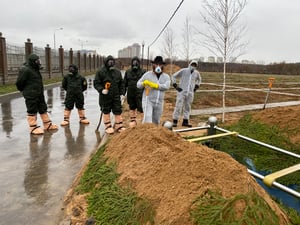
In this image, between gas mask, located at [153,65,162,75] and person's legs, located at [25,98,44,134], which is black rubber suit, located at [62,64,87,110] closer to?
person's legs, located at [25,98,44,134]

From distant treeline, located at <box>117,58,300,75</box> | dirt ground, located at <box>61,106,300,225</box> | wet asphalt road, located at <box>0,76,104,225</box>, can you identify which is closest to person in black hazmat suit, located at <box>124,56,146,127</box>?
wet asphalt road, located at <box>0,76,104,225</box>

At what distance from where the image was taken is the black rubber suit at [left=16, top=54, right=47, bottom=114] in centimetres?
570

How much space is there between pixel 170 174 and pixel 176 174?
62 millimetres

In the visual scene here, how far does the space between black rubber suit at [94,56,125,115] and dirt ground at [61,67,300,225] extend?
268 centimetres

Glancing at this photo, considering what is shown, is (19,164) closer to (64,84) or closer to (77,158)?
(77,158)

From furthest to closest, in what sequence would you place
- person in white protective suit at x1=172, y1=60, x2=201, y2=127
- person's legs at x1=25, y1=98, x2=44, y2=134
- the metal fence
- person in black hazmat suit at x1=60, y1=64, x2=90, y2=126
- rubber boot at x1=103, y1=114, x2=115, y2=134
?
the metal fence < person in black hazmat suit at x1=60, y1=64, x2=90, y2=126 < person in white protective suit at x1=172, y1=60, x2=201, y2=127 < rubber boot at x1=103, y1=114, x2=115, y2=134 < person's legs at x1=25, y1=98, x2=44, y2=134

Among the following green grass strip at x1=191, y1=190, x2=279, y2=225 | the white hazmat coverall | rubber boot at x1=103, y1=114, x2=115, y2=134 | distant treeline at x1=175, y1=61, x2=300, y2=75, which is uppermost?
distant treeline at x1=175, y1=61, x2=300, y2=75

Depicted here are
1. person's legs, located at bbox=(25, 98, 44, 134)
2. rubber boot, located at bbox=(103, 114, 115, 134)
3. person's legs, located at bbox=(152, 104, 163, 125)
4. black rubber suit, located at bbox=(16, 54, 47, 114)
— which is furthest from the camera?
rubber boot, located at bbox=(103, 114, 115, 134)

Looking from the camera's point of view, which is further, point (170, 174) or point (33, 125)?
point (33, 125)

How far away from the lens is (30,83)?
5.79 metres

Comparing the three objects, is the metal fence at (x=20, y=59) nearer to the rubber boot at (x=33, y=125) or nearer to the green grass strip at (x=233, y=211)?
the rubber boot at (x=33, y=125)

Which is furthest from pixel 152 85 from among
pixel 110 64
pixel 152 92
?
pixel 110 64

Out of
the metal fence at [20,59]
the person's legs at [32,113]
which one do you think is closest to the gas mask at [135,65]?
the person's legs at [32,113]

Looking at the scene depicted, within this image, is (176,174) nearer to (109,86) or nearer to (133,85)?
(109,86)
